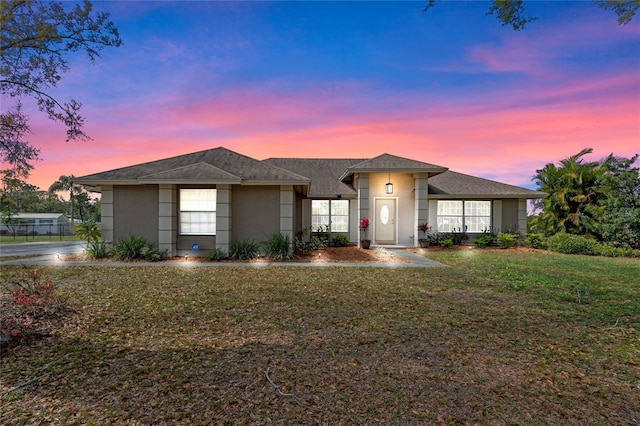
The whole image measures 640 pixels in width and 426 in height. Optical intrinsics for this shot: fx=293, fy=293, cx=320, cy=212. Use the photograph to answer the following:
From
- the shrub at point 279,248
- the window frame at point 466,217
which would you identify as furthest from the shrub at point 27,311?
the window frame at point 466,217

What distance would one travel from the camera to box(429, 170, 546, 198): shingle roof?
15.7 metres

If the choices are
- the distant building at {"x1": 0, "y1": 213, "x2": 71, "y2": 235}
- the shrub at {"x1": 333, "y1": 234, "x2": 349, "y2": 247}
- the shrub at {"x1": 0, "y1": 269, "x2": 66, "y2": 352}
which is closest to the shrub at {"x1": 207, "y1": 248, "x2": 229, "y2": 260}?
the shrub at {"x1": 0, "y1": 269, "x2": 66, "y2": 352}

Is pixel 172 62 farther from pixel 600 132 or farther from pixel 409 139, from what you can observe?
pixel 600 132

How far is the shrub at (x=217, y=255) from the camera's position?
11.1 m

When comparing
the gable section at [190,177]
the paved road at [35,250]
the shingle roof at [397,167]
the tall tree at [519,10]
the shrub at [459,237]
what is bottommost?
the paved road at [35,250]

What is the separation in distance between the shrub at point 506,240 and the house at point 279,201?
931 mm

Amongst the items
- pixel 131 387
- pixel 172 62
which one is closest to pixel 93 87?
pixel 172 62

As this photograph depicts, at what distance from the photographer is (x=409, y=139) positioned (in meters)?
15.9

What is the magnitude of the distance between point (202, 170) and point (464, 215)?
13.7 meters

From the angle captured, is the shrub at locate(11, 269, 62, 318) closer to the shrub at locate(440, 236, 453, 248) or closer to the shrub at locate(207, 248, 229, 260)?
the shrub at locate(207, 248, 229, 260)

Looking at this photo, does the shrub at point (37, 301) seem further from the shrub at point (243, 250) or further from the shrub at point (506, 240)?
the shrub at point (506, 240)

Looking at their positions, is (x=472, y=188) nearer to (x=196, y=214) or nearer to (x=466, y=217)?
(x=466, y=217)

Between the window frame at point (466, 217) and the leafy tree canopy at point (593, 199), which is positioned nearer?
the leafy tree canopy at point (593, 199)

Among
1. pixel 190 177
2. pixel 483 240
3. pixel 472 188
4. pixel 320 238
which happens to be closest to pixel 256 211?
pixel 190 177
